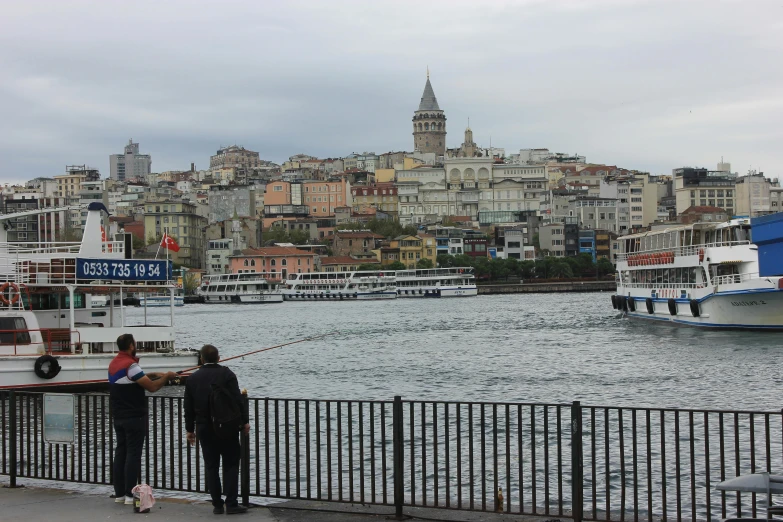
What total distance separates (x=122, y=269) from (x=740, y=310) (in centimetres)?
2651

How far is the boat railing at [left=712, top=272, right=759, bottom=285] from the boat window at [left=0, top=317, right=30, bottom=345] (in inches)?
1093

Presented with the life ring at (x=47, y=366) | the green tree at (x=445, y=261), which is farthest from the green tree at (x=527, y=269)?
the life ring at (x=47, y=366)

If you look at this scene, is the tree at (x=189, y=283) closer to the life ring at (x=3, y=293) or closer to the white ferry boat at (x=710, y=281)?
the white ferry boat at (x=710, y=281)

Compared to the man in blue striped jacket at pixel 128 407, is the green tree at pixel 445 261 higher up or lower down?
higher up

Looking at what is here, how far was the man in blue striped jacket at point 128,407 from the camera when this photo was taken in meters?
7.75

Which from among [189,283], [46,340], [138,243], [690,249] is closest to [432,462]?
[46,340]

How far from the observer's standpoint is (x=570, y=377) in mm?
28625

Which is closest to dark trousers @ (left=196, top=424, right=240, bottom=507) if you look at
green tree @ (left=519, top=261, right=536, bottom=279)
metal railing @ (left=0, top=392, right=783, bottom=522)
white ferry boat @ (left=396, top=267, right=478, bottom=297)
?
metal railing @ (left=0, top=392, right=783, bottom=522)

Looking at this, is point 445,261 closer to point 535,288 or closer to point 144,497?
point 535,288

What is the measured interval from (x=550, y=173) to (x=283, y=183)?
57.1 meters

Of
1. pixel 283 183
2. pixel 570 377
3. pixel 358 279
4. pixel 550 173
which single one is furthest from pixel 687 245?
pixel 550 173

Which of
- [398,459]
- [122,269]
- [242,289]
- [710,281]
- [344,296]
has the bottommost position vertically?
[344,296]

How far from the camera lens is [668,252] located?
4550cm

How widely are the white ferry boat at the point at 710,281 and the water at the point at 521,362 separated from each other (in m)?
0.80
